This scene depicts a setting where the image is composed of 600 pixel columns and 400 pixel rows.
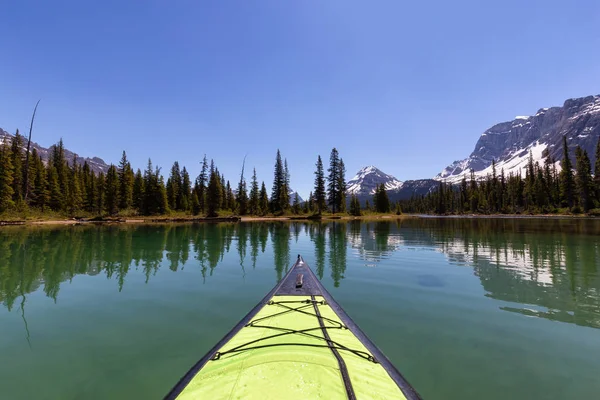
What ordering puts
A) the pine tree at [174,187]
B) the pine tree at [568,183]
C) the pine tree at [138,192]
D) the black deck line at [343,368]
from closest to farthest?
1. the black deck line at [343,368]
2. the pine tree at [568,183]
3. the pine tree at [138,192]
4. the pine tree at [174,187]

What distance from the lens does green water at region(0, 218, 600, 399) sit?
5.18 m

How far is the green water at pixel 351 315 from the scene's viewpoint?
5.18 metres

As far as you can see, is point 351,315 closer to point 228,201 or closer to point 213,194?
point 213,194

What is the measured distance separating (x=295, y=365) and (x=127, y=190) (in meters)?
84.2

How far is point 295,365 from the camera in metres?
3.77

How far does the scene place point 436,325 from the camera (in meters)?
7.59

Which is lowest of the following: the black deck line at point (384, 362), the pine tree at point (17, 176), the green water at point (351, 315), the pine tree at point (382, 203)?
the green water at point (351, 315)

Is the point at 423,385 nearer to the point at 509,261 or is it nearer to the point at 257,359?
the point at 257,359

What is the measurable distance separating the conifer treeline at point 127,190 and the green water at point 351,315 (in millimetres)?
54278

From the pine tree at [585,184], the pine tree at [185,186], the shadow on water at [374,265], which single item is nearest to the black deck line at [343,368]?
the shadow on water at [374,265]

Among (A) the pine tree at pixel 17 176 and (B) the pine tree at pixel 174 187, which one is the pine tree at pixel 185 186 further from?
(A) the pine tree at pixel 17 176

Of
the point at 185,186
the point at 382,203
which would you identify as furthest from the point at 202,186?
the point at 382,203

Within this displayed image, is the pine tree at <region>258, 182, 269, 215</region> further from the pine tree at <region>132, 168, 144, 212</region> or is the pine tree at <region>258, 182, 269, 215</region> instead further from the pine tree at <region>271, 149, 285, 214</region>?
the pine tree at <region>132, 168, 144, 212</region>

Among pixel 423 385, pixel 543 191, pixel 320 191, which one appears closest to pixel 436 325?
pixel 423 385
